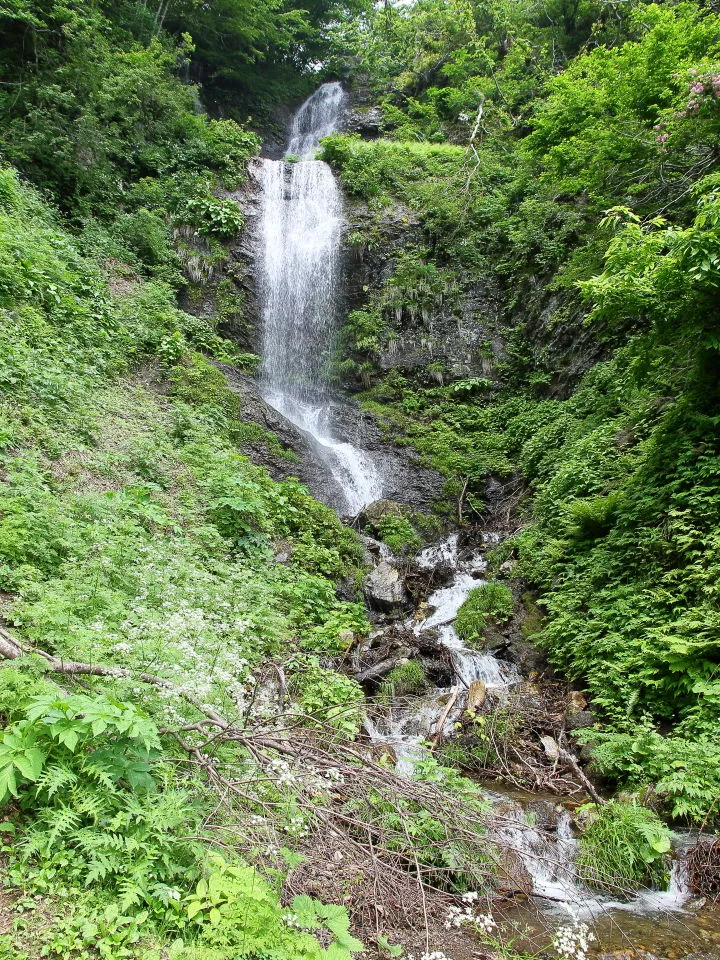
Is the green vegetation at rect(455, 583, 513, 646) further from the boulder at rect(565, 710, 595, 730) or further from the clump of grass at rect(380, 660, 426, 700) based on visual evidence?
the boulder at rect(565, 710, 595, 730)

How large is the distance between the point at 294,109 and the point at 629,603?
1034 inches

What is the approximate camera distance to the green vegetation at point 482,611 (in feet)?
28.3

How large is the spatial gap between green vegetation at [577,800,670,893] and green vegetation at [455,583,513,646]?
3.85 meters

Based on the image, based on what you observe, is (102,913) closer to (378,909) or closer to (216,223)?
(378,909)

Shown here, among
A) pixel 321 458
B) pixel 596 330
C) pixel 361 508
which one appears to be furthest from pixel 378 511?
A: pixel 596 330

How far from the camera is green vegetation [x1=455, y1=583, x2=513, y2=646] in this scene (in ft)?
28.3

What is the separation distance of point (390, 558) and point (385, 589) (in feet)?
3.05

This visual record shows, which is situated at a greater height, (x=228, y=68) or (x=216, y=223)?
(x=228, y=68)

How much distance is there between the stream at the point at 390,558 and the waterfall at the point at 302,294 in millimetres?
31

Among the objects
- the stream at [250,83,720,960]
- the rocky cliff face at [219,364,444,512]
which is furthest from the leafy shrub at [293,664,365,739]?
the rocky cliff face at [219,364,444,512]

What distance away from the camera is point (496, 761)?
6109 millimetres

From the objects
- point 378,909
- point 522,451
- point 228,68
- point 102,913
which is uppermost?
point 228,68

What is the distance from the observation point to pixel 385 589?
930 centimetres

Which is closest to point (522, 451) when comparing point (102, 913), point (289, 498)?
point (289, 498)
